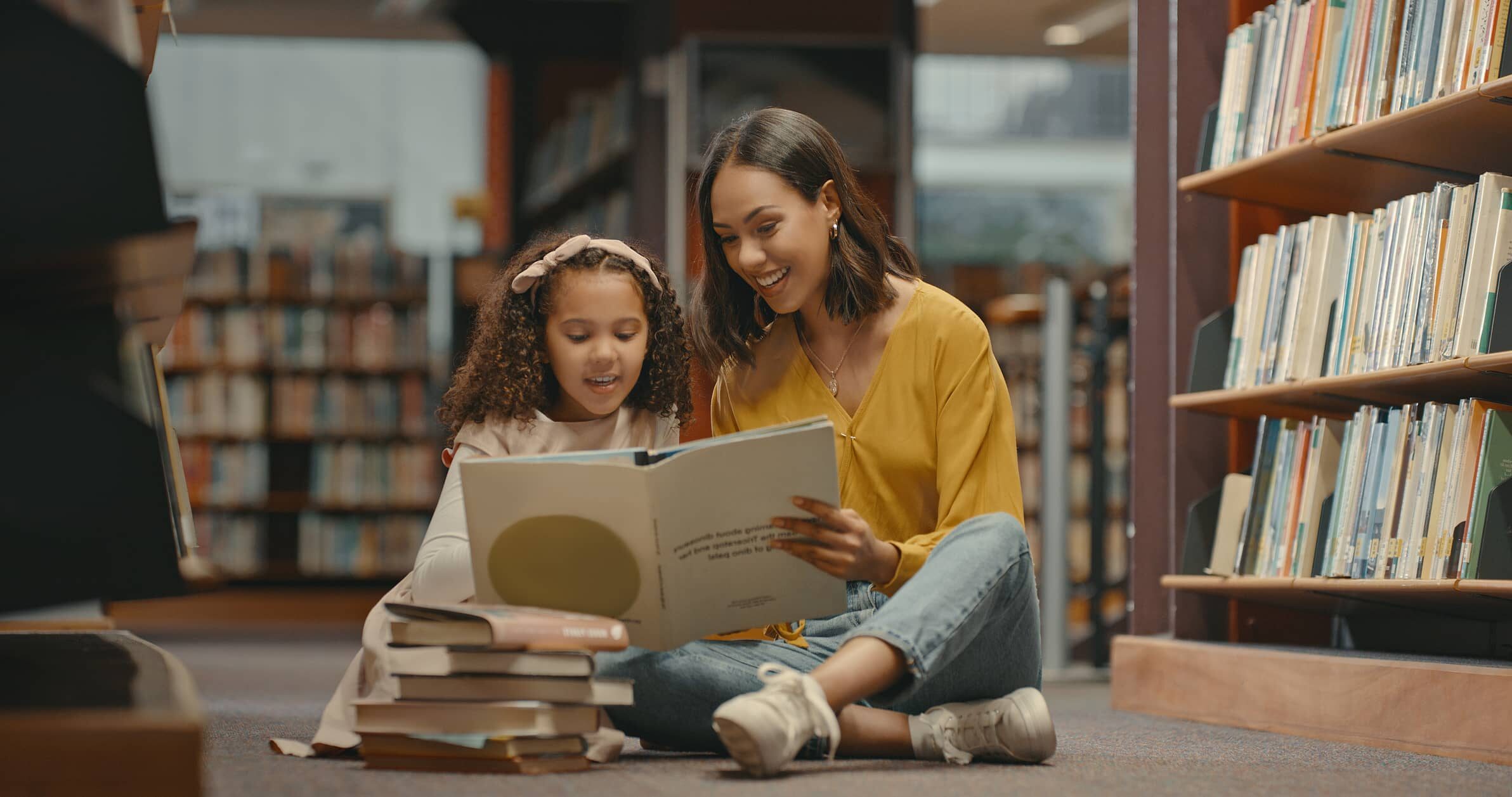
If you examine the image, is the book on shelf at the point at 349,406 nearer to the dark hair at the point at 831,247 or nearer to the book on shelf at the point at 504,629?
the dark hair at the point at 831,247

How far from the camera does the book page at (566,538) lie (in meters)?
1.47

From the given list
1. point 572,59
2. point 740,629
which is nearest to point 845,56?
point 572,59

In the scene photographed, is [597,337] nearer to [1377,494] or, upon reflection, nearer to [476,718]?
[476,718]

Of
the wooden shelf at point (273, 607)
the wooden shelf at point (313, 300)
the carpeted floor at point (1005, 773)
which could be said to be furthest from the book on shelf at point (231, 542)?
the carpeted floor at point (1005, 773)

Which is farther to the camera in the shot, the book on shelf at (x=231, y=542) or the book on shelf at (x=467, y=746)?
the book on shelf at (x=231, y=542)

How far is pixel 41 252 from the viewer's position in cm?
105

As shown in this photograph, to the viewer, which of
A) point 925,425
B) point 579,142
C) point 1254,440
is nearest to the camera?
point 925,425

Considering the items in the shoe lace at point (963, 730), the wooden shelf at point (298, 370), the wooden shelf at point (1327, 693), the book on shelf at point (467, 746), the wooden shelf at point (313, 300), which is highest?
the wooden shelf at point (313, 300)

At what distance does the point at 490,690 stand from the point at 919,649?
0.43 meters

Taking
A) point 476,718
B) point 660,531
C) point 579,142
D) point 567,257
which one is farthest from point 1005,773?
point 579,142

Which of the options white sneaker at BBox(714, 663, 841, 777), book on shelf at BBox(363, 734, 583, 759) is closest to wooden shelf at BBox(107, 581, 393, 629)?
book on shelf at BBox(363, 734, 583, 759)

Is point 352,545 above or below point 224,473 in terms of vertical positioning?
below

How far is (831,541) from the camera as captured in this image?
1.51m

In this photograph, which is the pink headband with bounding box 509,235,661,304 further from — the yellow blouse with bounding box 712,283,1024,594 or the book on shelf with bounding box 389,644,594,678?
the book on shelf with bounding box 389,644,594,678
